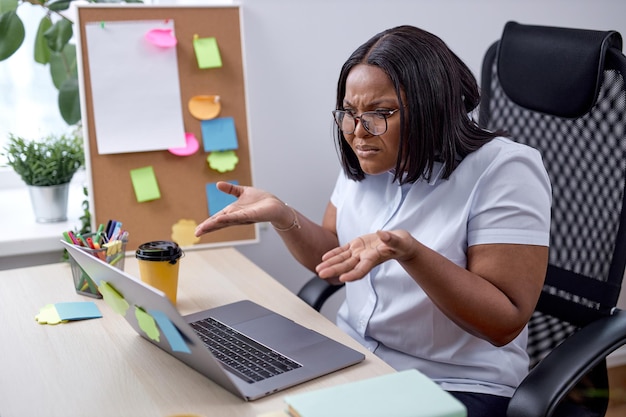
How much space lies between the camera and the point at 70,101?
73.6 inches

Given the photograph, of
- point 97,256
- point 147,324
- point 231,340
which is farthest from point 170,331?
point 97,256

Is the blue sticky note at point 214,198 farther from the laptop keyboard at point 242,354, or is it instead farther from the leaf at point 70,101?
the laptop keyboard at point 242,354

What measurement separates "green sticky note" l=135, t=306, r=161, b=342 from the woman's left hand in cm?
25

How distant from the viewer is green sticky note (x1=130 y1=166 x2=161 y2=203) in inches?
68.3

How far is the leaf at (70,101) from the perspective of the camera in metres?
1.86

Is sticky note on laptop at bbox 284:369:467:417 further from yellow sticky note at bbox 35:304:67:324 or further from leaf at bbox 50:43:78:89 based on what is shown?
leaf at bbox 50:43:78:89

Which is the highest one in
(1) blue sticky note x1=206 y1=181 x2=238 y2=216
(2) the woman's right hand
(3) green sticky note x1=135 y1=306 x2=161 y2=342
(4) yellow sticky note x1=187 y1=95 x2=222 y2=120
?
(4) yellow sticky note x1=187 y1=95 x2=222 y2=120

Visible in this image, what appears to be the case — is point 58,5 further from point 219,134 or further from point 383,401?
point 383,401

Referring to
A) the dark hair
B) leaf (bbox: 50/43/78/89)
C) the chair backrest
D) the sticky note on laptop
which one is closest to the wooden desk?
the sticky note on laptop

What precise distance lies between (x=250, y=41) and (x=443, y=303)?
99 cm

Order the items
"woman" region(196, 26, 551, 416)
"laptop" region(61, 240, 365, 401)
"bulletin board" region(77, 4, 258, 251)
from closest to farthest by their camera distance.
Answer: "laptop" region(61, 240, 365, 401)
"woman" region(196, 26, 551, 416)
"bulletin board" region(77, 4, 258, 251)

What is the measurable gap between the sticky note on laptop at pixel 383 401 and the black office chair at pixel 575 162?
387 mm

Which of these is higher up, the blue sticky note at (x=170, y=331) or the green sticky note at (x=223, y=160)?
the green sticky note at (x=223, y=160)

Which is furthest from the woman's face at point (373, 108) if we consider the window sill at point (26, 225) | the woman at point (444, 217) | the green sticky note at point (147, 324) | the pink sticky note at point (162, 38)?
the window sill at point (26, 225)
